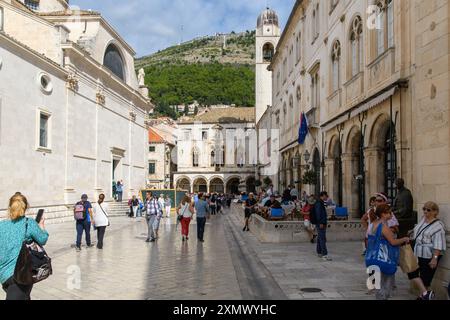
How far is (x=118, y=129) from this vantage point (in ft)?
124

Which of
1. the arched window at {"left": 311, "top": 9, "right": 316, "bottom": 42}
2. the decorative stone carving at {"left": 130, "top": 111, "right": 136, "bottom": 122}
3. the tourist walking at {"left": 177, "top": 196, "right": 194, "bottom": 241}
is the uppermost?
the arched window at {"left": 311, "top": 9, "right": 316, "bottom": 42}

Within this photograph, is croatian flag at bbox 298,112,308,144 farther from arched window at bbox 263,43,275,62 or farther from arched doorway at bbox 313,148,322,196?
arched window at bbox 263,43,275,62

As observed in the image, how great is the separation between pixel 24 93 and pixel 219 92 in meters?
112

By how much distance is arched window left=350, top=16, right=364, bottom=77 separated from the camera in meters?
17.8

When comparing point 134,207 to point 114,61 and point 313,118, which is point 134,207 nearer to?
point 313,118

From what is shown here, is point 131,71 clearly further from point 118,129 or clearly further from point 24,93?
point 24,93

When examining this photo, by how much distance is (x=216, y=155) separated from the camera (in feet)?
255

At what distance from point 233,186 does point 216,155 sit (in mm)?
6211

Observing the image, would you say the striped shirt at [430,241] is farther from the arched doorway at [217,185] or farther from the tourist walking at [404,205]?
the arched doorway at [217,185]

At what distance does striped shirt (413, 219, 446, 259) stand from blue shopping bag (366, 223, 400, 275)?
1.04 ft

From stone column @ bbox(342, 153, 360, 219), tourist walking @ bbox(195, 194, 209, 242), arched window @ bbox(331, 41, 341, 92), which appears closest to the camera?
tourist walking @ bbox(195, 194, 209, 242)

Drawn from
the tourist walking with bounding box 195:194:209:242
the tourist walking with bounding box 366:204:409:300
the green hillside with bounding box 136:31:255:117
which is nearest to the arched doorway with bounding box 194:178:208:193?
the green hillside with bounding box 136:31:255:117

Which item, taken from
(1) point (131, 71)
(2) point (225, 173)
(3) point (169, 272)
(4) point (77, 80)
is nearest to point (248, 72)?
(2) point (225, 173)
